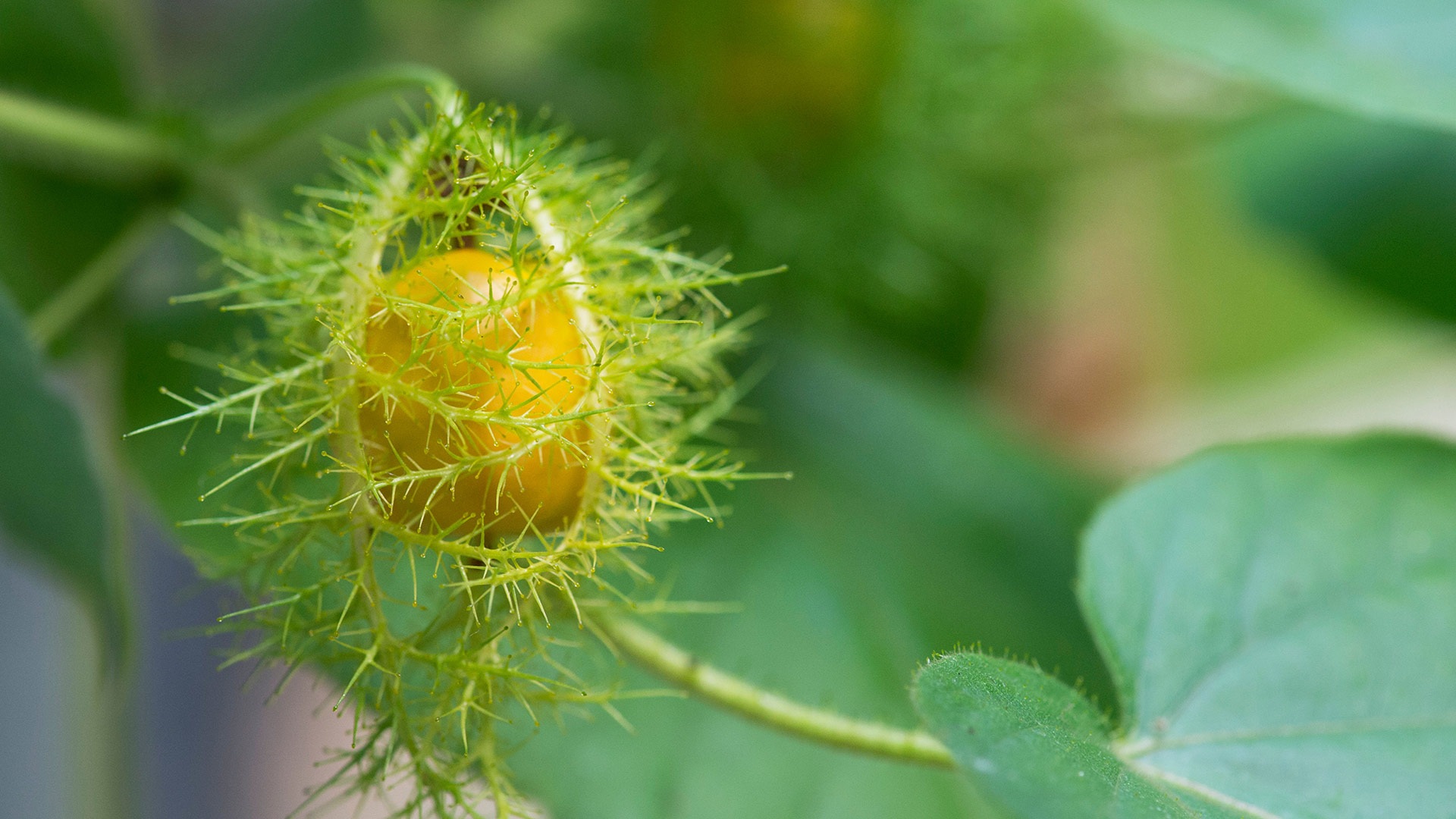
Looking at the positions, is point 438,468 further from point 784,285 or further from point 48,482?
point 784,285

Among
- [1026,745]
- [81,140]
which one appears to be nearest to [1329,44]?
[1026,745]

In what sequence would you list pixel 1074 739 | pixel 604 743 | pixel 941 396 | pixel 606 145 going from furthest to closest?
pixel 941 396
pixel 606 145
pixel 604 743
pixel 1074 739

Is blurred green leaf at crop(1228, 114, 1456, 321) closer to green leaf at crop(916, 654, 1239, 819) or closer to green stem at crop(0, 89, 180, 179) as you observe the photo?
green leaf at crop(916, 654, 1239, 819)

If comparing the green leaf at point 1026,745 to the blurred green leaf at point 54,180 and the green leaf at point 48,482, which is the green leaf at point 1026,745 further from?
the blurred green leaf at point 54,180

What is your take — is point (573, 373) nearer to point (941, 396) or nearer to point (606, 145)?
point (606, 145)

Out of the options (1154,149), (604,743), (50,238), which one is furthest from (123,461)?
(1154,149)

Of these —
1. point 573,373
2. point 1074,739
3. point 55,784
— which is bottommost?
point 55,784
